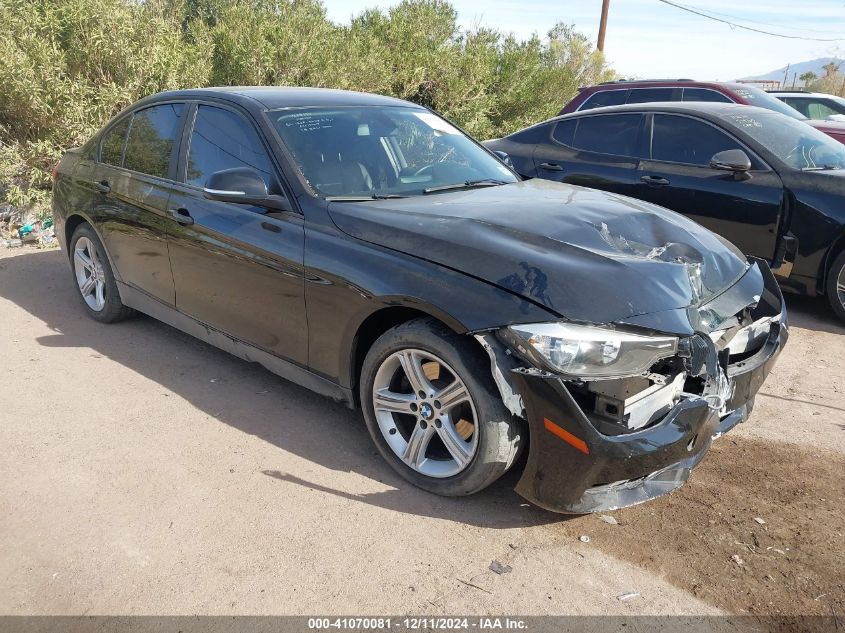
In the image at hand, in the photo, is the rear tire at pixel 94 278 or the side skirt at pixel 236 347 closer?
the side skirt at pixel 236 347

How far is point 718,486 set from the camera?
3420 millimetres

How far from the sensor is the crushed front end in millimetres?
2730

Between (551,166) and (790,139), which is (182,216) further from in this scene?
(790,139)

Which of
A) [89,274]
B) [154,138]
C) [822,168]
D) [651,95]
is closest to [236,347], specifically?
[154,138]

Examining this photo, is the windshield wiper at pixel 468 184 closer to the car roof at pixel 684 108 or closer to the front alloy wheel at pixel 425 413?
the front alloy wheel at pixel 425 413

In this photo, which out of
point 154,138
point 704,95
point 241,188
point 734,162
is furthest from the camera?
point 704,95

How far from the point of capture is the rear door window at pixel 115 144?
16.9 feet

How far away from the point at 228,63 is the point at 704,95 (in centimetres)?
681

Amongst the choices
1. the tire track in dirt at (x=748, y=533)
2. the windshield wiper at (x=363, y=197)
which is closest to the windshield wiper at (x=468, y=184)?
the windshield wiper at (x=363, y=197)

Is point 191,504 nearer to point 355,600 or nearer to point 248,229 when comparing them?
point 355,600

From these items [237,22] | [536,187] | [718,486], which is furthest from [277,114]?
[237,22]

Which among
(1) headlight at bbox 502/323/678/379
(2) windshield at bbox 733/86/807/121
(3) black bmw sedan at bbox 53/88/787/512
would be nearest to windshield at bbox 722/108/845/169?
(3) black bmw sedan at bbox 53/88/787/512

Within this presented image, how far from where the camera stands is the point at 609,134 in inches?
272

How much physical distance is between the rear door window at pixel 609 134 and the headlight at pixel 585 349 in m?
4.35
